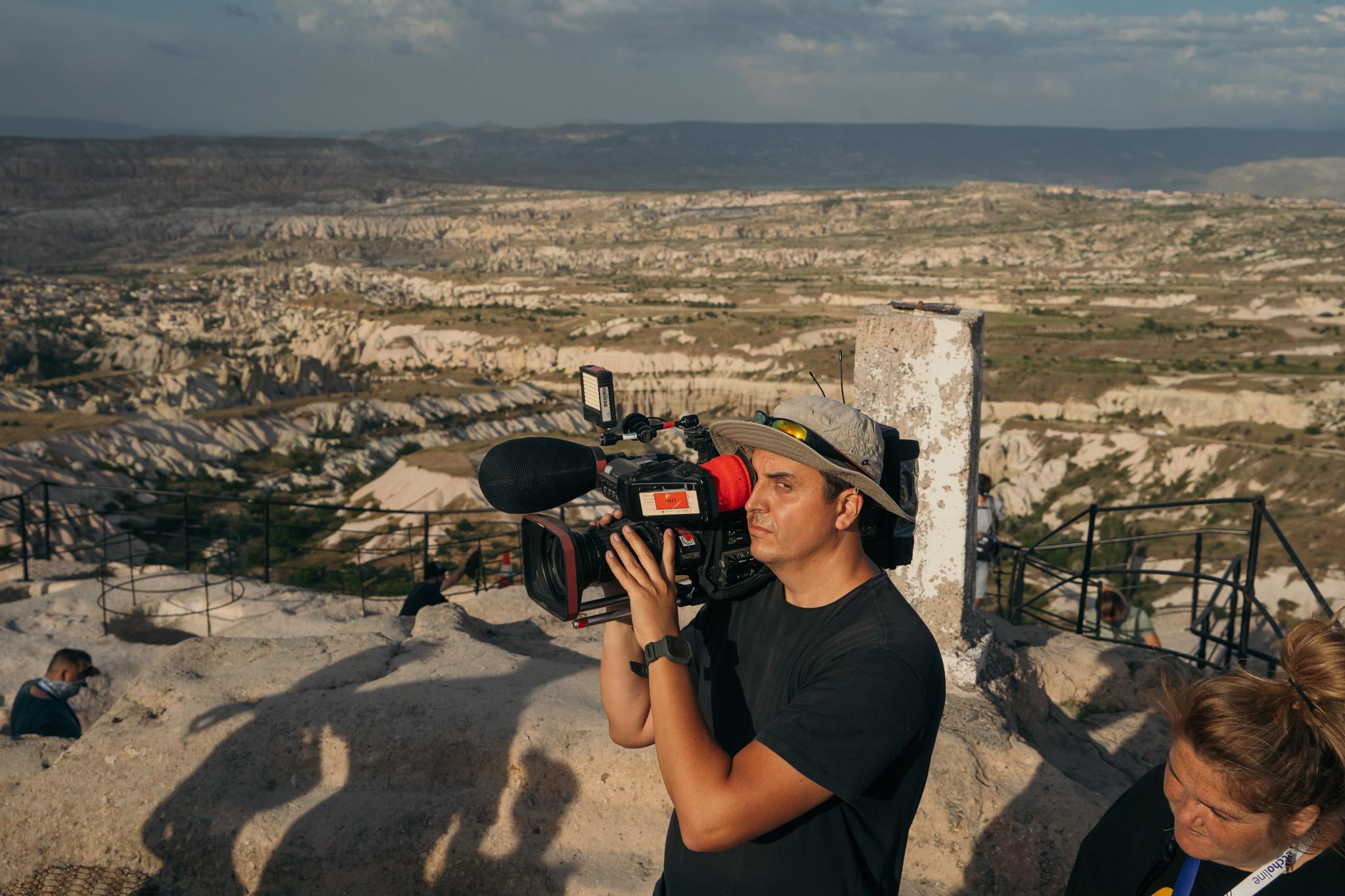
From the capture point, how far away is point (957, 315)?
6172 mm

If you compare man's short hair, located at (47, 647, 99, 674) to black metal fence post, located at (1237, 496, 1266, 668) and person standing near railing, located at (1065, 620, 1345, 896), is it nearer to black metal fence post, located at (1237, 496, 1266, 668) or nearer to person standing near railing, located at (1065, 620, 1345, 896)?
person standing near railing, located at (1065, 620, 1345, 896)

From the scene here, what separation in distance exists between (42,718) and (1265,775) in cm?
693

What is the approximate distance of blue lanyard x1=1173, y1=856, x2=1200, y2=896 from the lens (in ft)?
7.86

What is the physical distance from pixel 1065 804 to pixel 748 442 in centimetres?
382

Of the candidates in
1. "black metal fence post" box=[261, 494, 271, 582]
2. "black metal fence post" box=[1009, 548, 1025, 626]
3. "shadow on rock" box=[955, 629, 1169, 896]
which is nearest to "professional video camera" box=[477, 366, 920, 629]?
"shadow on rock" box=[955, 629, 1169, 896]

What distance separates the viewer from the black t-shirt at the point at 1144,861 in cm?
232

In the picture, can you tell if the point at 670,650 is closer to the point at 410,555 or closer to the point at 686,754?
the point at 686,754

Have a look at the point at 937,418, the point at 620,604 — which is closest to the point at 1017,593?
the point at 937,418

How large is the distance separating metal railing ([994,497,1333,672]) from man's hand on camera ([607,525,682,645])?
1.76 m

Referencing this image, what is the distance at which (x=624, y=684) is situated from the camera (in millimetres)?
2877

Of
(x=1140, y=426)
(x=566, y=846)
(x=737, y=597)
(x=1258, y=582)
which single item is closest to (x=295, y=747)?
(x=566, y=846)

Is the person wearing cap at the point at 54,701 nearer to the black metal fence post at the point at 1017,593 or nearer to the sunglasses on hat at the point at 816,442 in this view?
the sunglasses on hat at the point at 816,442

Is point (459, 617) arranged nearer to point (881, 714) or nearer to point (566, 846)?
point (566, 846)

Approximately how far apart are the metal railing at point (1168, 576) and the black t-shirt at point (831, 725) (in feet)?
4.21
